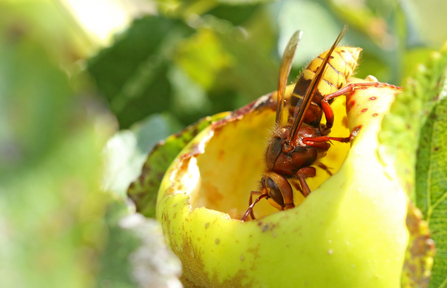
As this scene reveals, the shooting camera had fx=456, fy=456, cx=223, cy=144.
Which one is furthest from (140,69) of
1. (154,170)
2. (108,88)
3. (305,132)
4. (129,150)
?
(305,132)

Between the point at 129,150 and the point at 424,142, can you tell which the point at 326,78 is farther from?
the point at 129,150

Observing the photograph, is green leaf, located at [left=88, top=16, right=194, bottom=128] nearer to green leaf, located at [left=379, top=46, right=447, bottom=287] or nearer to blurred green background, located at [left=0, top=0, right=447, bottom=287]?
blurred green background, located at [left=0, top=0, right=447, bottom=287]

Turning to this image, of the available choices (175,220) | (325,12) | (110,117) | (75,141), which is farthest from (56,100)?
(325,12)

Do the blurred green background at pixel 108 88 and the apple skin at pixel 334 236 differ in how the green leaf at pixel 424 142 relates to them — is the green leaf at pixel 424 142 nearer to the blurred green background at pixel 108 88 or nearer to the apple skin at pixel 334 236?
the apple skin at pixel 334 236

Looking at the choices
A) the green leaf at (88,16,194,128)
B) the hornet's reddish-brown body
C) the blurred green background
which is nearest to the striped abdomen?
the hornet's reddish-brown body

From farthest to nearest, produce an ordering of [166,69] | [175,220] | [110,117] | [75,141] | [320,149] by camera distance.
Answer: [166,69], [110,117], [75,141], [320,149], [175,220]

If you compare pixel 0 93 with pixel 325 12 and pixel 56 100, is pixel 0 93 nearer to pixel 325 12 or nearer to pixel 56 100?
pixel 56 100
